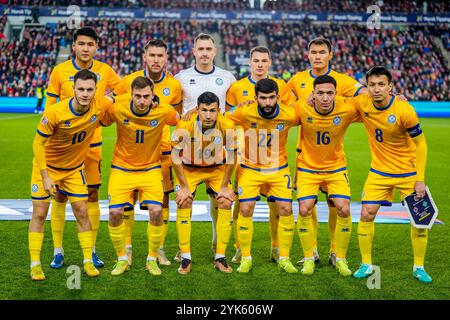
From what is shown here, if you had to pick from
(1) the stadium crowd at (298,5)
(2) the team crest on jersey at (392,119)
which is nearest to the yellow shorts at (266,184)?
(2) the team crest on jersey at (392,119)

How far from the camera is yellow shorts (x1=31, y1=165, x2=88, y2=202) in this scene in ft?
18.4

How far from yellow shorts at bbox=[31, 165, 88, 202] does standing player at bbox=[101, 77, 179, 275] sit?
28 centimetres

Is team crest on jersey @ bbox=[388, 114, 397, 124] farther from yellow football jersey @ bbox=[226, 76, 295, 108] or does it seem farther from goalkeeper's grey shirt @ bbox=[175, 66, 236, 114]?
goalkeeper's grey shirt @ bbox=[175, 66, 236, 114]

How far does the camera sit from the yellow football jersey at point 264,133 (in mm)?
5891

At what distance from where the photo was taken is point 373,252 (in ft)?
21.2

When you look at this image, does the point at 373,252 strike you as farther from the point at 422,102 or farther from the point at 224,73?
the point at 422,102

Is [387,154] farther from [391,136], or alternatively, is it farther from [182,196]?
[182,196]

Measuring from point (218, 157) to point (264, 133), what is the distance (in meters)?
0.55

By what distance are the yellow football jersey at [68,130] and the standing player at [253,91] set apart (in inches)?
54.2

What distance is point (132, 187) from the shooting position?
18.9ft

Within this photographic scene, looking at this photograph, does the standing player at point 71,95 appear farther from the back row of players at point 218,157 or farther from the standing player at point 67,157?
the standing player at point 67,157

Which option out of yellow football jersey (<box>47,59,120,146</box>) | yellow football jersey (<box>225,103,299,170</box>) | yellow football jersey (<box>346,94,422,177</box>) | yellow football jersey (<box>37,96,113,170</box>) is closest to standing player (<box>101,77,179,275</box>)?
yellow football jersey (<box>37,96,113,170</box>)

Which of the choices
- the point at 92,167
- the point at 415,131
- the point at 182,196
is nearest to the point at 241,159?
the point at 182,196
